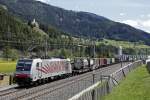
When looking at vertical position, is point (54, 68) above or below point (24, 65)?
below

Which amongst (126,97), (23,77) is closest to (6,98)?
(126,97)

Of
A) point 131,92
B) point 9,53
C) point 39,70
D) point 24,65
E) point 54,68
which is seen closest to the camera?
point 131,92

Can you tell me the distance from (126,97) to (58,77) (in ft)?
111

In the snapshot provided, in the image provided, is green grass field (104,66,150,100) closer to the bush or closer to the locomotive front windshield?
the locomotive front windshield

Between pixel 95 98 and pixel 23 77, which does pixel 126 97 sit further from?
pixel 23 77

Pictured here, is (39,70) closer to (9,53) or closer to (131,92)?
(131,92)

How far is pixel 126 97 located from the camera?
28.0 m

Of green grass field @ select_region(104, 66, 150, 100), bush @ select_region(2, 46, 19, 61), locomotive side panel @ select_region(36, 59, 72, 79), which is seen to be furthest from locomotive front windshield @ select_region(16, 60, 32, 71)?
bush @ select_region(2, 46, 19, 61)

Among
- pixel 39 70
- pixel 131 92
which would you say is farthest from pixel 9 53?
pixel 131 92

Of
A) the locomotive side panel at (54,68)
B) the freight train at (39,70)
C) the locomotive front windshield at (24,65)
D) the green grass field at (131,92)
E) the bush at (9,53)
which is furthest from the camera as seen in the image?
the bush at (9,53)

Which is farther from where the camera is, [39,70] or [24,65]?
[39,70]

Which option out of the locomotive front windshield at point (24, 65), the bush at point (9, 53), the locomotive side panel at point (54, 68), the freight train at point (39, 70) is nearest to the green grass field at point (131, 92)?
the freight train at point (39, 70)

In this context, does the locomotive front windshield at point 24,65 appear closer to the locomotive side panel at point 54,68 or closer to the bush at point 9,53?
the locomotive side panel at point 54,68

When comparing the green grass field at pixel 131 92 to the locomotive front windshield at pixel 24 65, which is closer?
the green grass field at pixel 131 92
